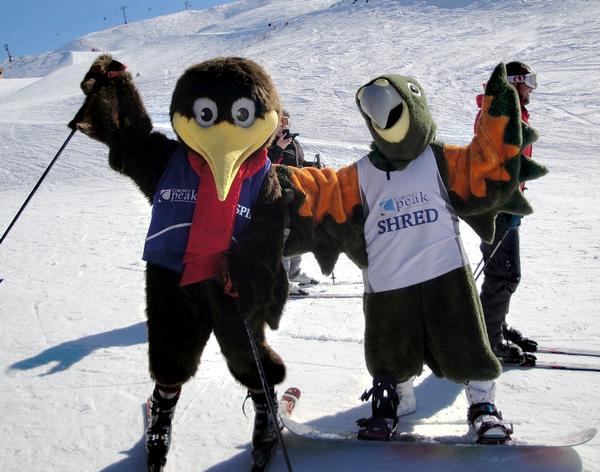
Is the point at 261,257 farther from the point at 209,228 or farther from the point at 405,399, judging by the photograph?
the point at 405,399

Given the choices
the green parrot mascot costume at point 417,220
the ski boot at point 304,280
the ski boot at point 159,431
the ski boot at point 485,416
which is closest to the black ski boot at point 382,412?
the green parrot mascot costume at point 417,220

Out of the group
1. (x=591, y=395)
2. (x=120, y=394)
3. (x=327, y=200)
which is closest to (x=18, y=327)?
(x=120, y=394)

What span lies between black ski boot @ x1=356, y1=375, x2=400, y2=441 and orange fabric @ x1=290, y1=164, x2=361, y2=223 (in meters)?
0.76

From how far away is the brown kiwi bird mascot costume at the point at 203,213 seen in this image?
8.16 feet

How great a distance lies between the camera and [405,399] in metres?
3.05

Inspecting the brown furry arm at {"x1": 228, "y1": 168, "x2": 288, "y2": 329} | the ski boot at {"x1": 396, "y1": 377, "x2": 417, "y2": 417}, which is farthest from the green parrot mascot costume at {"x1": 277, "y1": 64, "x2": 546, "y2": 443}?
the ski boot at {"x1": 396, "y1": 377, "x2": 417, "y2": 417}

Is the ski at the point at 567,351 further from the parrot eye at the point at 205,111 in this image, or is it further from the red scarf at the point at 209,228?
the parrot eye at the point at 205,111

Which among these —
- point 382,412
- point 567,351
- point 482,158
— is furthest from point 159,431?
point 567,351

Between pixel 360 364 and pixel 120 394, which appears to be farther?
pixel 360 364

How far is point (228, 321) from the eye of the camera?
256cm

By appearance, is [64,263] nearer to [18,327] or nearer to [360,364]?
[18,327]

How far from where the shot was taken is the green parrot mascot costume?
257 centimetres

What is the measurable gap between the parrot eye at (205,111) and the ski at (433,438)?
1.42m

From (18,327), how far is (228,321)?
8.39 feet
